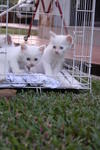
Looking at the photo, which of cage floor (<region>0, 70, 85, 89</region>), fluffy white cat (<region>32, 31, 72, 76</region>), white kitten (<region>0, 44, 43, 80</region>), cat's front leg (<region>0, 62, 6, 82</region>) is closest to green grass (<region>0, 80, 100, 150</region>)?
cage floor (<region>0, 70, 85, 89</region>)

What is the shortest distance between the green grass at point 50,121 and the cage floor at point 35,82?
0.29ft

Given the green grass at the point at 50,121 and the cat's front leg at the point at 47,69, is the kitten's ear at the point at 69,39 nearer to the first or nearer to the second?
the cat's front leg at the point at 47,69

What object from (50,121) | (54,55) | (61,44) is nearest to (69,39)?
(61,44)

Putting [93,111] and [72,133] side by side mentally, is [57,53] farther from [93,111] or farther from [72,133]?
[72,133]

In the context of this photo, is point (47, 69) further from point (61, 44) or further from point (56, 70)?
point (61, 44)

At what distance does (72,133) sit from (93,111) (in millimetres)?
534

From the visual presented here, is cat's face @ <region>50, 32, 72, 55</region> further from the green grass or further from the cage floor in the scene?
the green grass

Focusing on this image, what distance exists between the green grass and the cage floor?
9 cm

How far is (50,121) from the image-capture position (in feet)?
7.98

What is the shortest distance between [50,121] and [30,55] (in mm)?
1362

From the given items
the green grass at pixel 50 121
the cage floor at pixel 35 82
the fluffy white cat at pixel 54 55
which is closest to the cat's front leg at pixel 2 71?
the cage floor at pixel 35 82

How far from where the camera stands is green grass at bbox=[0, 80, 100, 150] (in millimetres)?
2031

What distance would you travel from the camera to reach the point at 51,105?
2.85m

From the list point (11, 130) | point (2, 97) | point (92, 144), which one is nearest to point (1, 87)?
point (2, 97)
